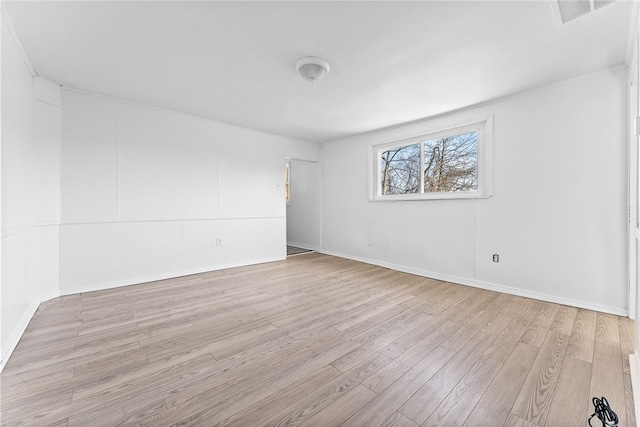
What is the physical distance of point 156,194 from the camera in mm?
3572

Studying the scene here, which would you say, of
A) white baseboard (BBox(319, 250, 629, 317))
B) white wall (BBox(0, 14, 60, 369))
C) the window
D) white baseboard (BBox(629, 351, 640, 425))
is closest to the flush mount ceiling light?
white wall (BBox(0, 14, 60, 369))

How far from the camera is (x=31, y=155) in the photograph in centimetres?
254

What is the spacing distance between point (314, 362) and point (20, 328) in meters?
2.31

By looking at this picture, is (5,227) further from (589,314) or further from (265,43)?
(589,314)

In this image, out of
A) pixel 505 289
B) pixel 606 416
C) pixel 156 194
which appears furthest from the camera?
pixel 156 194

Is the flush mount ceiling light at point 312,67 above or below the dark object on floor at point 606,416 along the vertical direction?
above

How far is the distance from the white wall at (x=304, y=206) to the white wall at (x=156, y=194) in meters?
1.13

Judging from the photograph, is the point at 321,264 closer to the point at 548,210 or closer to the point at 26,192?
the point at 548,210

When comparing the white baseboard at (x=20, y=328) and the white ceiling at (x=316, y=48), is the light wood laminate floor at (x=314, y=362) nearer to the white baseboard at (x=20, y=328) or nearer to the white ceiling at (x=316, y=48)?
the white baseboard at (x=20, y=328)

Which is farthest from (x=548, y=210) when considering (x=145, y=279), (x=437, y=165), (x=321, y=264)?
(x=145, y=279)

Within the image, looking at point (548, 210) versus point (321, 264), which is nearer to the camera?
point (548, 210)

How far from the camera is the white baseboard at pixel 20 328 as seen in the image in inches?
68.0

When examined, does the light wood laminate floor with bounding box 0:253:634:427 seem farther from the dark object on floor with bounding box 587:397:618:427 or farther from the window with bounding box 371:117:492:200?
the window with bounding box 371:117:492:200

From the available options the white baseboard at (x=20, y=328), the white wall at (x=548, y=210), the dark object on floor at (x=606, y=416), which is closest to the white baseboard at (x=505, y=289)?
the white wall at (x=548, y=210)
